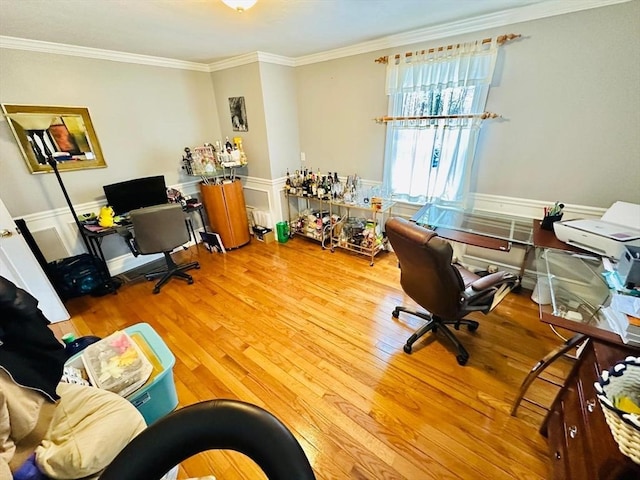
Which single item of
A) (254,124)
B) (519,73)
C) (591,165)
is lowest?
(591,165)

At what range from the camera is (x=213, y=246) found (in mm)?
3602

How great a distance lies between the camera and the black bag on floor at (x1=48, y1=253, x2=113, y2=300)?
2.55 m

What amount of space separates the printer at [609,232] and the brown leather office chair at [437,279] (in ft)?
1.74

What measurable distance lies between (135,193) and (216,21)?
76.4 inches

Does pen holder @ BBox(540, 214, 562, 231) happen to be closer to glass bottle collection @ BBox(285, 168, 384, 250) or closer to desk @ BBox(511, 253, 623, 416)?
desk @ BBox(511, 253, 623, 416)

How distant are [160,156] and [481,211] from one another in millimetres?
3768

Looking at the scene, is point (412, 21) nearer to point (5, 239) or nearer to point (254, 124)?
point (254, 124)

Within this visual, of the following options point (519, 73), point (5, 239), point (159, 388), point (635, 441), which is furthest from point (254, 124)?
point (635, 441)

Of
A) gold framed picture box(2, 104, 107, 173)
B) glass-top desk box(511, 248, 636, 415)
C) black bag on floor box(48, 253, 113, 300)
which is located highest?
gold framed picture box(2, 104, 107, 173)

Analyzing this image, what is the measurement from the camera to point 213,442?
1.41 feet

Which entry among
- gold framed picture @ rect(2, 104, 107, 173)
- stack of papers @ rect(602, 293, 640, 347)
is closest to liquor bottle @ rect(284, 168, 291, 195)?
gold framed picture @ rect(2, 104, 107, 173)

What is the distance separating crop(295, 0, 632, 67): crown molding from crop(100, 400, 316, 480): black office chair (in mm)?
3028

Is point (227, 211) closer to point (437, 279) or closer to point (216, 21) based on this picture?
point (216, 21)

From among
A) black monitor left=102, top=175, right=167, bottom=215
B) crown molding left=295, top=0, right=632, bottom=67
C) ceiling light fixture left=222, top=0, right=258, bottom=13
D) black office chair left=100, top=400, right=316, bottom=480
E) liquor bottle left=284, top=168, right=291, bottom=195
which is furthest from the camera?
liquor bottle left=284, top=168, right=291, bottom=195
